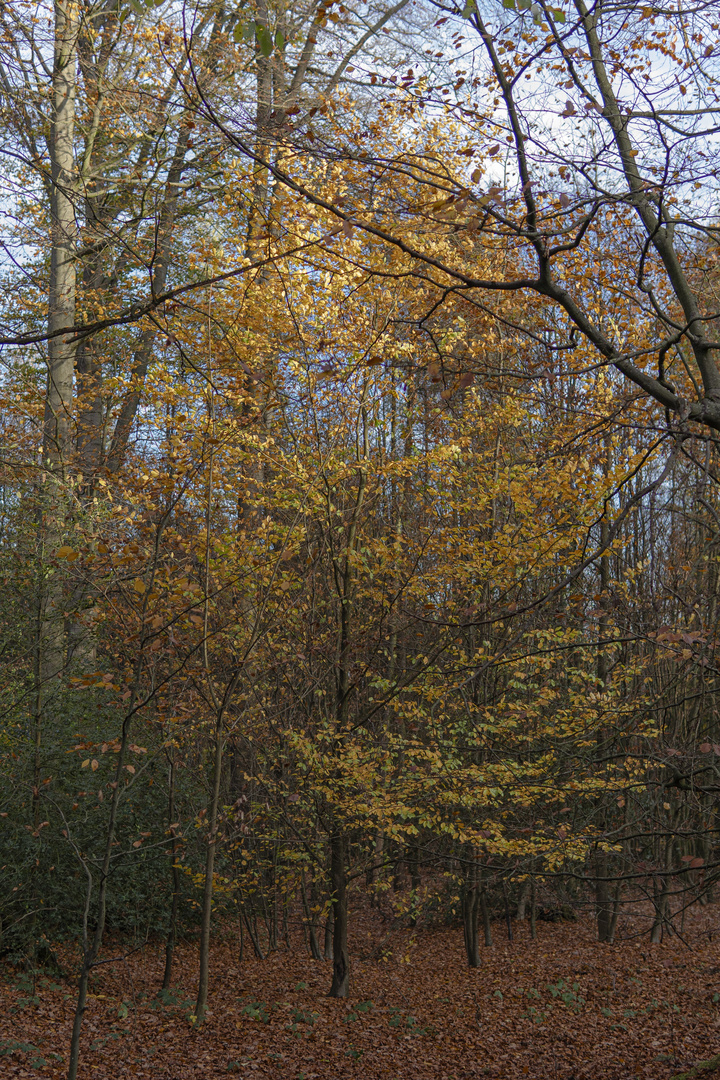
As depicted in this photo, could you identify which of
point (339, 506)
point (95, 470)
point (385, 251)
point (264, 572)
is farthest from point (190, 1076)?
point (385, 251)

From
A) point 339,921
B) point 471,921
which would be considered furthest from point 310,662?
point 471,921

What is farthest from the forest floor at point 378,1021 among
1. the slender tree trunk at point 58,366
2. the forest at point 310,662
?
the slender tree trunk at point 58,366

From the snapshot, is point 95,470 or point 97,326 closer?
point 97,326

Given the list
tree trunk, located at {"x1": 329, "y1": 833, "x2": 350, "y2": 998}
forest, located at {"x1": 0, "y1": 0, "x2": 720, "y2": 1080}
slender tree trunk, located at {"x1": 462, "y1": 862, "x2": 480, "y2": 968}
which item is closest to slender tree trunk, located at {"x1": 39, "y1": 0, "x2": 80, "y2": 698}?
forest, located at {"x1": 0, "y1": 0, "x2": 720, "y2": 1080}

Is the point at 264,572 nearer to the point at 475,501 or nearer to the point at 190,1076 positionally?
the point at 475,501

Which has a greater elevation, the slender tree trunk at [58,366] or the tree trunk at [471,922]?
the slender tree trunk at [58,366]

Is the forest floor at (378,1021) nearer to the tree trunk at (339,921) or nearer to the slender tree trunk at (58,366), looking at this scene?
the tree trunk at (339,921)

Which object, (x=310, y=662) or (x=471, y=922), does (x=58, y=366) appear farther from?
(x=471, y=922)

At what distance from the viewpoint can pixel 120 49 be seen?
12664mm

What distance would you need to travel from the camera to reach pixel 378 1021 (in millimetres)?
8133

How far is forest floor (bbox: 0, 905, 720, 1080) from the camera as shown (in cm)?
673

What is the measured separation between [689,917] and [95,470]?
44.1 ft

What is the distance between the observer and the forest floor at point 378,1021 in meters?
6.73

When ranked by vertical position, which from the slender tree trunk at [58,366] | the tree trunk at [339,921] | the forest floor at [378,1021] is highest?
the slender tree trunk at [58,366]
